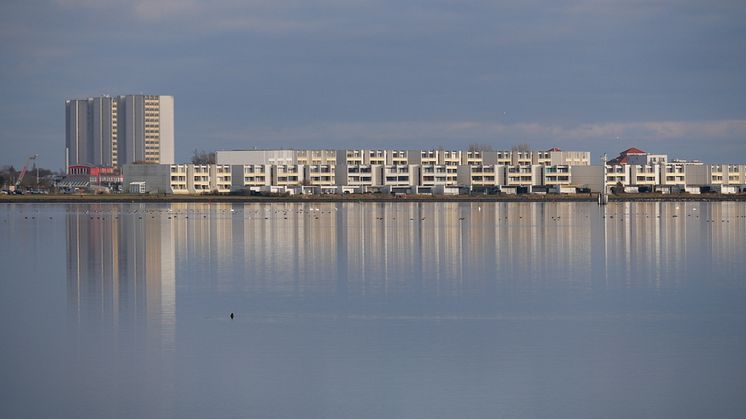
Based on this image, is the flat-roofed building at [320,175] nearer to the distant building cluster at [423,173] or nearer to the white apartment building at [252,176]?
the distant building cluster at [423,173]

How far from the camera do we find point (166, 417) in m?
9.80

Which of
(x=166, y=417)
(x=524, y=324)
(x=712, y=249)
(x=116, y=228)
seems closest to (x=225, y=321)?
(x=524, y=324)

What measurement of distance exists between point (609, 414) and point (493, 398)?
47.0 inches

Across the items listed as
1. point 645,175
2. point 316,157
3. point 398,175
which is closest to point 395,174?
point 398,175

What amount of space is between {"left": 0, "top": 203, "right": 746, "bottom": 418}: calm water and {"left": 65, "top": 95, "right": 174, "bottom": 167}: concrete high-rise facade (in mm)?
153944

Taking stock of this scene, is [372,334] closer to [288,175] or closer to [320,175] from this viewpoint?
[320,175]

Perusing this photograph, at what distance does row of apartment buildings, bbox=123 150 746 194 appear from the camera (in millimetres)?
114812

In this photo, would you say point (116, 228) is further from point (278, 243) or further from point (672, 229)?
point (672, 229)

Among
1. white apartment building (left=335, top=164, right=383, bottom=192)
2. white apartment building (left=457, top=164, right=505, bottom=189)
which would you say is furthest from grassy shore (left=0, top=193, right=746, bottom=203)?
white apartment building (left=457, top=164, right=505, bottom=189)

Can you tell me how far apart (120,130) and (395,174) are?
82.7m

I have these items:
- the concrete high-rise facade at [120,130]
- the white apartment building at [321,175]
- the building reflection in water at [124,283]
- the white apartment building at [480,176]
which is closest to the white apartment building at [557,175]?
the white apartment building at [480,176]

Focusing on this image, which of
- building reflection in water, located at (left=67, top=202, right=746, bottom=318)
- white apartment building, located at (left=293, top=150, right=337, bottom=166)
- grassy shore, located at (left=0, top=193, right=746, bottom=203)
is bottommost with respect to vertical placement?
building reflection in water, located at (left=67, top=202, right=746, bottom=318)

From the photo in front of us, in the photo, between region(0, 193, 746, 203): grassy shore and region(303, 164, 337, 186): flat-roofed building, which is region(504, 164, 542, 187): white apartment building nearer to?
region(0, 193, 746, 203): grassy shore

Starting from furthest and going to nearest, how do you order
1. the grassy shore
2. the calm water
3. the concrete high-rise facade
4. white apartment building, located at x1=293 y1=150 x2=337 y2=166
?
the concrete high-rise facade < white apartment building, located at x1=293 y1=150 x2=337 y2=166 < the grassy shore < the calm water
